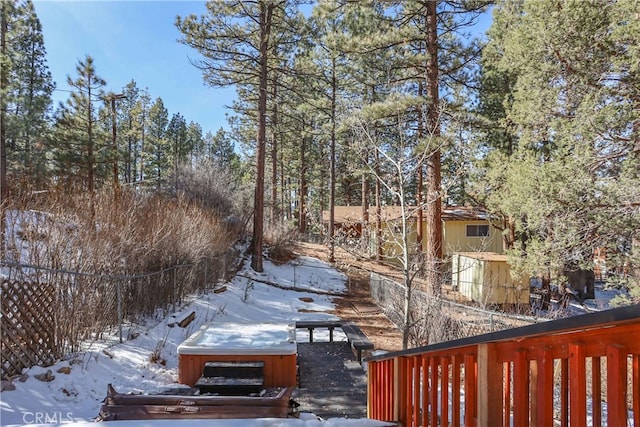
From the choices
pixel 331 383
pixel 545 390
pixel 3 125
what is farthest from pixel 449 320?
pixel 3 125

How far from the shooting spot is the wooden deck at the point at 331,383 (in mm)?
4207

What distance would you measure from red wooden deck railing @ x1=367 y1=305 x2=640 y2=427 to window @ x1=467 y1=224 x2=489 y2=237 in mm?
17867

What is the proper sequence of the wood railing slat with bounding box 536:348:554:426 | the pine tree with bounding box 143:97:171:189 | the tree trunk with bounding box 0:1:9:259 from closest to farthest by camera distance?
the wood railing slat with bounding box 536:348:554:426
the tree trunk with bounding box 0:1:9:259
the pine tree with bounding box 143:97:171:189

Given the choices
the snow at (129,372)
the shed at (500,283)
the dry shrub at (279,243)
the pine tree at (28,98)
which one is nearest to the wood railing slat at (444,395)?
the snow at (129,372)

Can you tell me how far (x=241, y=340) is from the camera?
5.33 m

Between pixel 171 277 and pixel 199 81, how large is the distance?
763 centimetres

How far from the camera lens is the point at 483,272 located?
40.9 feet

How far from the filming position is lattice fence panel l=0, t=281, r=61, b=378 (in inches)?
155

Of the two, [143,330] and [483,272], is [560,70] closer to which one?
[483,272]

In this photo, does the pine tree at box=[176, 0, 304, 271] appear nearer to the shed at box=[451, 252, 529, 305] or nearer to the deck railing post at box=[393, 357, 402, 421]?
the shed at box=[451, 252, 529, 305]

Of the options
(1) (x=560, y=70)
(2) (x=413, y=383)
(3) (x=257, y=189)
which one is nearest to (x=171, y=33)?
(3) (x=257, y=189)

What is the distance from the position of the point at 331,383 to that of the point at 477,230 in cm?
1616

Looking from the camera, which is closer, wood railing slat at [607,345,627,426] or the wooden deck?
wood railing slat at [607,345,627,426]

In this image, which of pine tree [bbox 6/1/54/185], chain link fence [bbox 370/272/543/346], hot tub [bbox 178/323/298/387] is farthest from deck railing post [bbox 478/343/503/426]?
pine tree [bbox 6/1/54/185]
